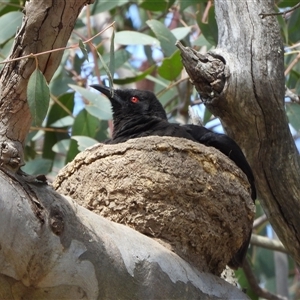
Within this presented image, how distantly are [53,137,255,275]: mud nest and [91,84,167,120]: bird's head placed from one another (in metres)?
1.25

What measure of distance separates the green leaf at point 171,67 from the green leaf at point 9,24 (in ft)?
3.83

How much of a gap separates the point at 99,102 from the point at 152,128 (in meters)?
1.02

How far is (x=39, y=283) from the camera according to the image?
2.54m

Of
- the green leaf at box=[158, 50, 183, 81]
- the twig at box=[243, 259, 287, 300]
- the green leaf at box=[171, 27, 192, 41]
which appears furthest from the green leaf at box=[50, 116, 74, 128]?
the twig at box=[243, 259, 287, 300]

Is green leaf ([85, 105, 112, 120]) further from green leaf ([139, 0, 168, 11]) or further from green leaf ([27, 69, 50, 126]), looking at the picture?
green leaf ([27, 69, 50, 126])

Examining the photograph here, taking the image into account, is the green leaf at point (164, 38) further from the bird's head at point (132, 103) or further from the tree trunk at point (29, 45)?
the tree trunk at point (29, 45)

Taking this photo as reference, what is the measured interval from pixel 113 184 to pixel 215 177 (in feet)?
1.76

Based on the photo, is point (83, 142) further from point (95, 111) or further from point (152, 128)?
point (152, 128)

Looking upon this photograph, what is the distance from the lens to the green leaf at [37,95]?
8.46 ft

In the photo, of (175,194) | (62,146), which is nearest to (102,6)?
(62,146)

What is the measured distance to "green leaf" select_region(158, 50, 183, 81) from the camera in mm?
5352

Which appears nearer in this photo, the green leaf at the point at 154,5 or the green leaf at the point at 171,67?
the green leaf at the point at 171,67

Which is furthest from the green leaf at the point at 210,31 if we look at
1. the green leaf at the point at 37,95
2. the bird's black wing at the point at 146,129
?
the green leaf at the point at 37,95

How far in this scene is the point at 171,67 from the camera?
5.46 meters
